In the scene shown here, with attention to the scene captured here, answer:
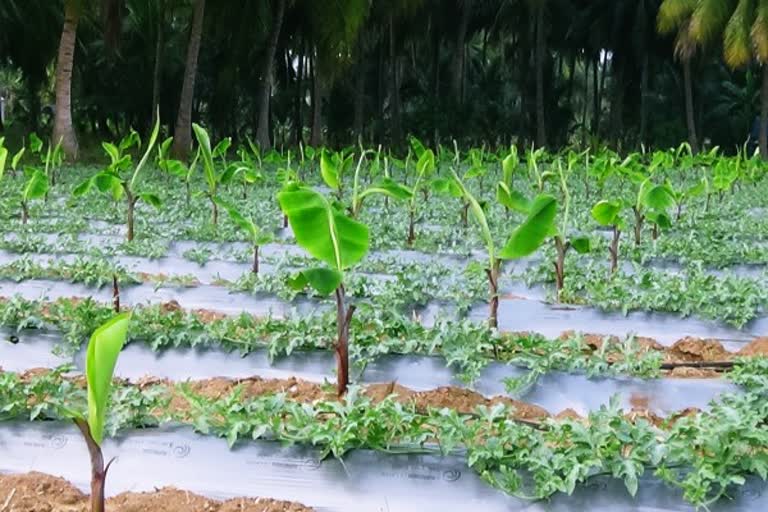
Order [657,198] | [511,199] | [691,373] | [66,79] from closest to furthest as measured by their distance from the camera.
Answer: [691,373], [511,199], [657,198], [66,79]

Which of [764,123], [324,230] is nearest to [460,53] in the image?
[764,123]

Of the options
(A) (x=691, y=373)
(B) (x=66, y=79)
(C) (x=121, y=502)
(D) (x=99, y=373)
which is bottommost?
(C) (x=121, y=502)

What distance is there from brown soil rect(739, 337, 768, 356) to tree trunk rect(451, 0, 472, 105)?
68.9 feet

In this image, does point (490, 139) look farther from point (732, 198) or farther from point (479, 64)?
point (732, 198)

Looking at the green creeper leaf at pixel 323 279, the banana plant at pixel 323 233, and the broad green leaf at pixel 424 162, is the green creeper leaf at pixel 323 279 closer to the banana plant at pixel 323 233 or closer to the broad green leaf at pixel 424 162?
the banana plant at pixel 323 233

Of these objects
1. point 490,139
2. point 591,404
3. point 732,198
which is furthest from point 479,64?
point 591,404

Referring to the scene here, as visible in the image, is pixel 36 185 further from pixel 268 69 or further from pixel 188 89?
pixel 268 69

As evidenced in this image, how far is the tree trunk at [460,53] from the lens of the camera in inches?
907

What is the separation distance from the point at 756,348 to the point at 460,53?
21.7 meters

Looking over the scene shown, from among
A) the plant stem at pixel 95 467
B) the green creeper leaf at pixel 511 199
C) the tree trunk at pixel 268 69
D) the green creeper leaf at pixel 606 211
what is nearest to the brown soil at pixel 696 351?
the green creeper leaf at pixel 511 199

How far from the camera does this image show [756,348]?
2.98 metres

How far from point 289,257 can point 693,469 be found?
283 cm

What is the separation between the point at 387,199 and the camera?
22.2 ft

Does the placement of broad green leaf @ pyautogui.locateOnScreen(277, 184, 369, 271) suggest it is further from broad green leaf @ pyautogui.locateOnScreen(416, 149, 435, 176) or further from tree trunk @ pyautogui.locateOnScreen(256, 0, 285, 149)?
tree trunk @ pyautogui.locateOnScreen(256, 0, 285, 149)
